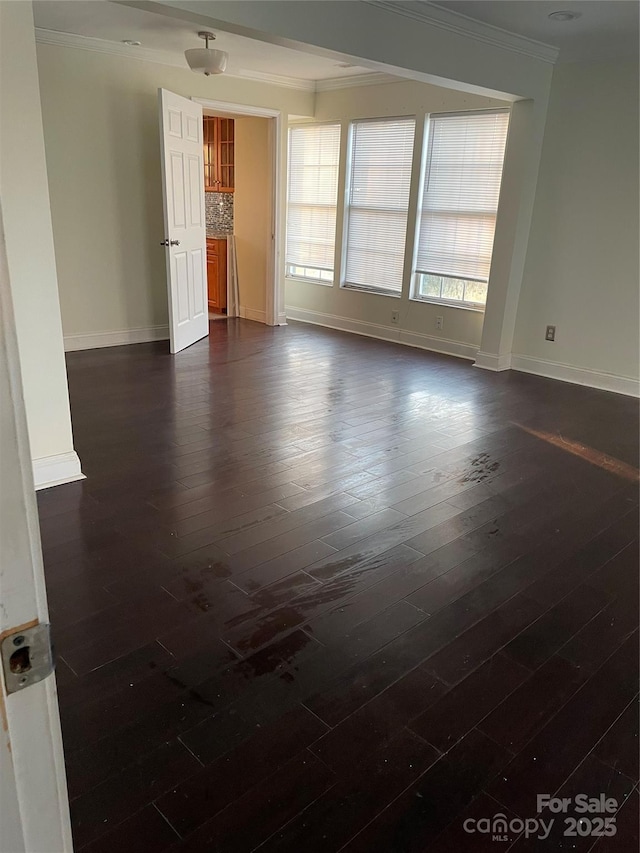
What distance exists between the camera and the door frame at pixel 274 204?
624cm

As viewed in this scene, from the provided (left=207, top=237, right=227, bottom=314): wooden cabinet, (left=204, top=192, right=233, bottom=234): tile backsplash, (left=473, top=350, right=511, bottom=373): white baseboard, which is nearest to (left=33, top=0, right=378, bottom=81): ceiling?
(left=204, top=192, right=233, bottom=234): tile backsplash

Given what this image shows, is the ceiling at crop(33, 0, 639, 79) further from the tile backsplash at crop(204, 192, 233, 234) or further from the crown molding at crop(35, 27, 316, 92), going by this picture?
the tile backsplash at crop(204, 192, 233, 234)

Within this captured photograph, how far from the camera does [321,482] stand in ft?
10.7

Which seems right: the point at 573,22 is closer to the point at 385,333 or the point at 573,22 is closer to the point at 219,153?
the point at 385,333

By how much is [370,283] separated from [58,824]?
21.5 ft

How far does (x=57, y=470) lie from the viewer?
122 inches

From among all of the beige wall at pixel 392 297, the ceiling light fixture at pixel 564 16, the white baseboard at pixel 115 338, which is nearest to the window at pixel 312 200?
the beige wall at pixel 392 297

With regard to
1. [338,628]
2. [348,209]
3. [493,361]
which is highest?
[348,209]

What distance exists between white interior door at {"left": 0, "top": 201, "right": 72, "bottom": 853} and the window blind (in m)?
5.66

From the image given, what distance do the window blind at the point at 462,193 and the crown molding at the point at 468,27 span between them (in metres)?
0.65

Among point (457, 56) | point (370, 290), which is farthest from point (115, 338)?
point (457, 56)

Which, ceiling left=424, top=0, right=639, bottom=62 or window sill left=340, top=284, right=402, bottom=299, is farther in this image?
window sill left=340, top=284, right=402, bottom=299

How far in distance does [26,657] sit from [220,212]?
307 inches

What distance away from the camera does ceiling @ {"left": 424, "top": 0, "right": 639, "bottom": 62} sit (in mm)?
3768
